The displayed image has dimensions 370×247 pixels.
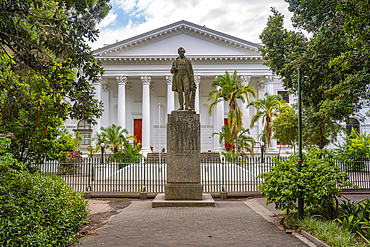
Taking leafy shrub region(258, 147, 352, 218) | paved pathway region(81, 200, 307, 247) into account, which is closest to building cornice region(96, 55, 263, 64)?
paved pathway region(81, 200, 307, 247)

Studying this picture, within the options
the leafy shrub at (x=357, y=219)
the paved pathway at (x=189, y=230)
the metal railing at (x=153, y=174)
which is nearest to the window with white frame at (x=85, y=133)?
the metal railing at (x=153, y=174)

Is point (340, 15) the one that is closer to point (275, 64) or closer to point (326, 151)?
point (275, 64)

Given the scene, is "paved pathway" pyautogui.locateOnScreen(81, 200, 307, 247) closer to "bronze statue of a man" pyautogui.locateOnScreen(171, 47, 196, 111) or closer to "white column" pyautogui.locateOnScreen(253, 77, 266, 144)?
"bronze statue of a man" pyautogui.locateOnScreen(171, 47, 196, 111)

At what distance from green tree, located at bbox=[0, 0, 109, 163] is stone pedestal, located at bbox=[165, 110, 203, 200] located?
3207mm

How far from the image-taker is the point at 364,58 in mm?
9820

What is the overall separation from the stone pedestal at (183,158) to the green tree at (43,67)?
3207mm

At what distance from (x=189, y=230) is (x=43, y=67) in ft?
14.7

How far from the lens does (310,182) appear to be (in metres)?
6.55

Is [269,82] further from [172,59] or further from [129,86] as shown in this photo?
[129,86]

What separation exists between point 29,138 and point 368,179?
14.7 m

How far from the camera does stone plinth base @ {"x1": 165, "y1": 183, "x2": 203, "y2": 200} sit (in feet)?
30.9

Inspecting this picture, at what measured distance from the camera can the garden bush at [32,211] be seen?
176 inches

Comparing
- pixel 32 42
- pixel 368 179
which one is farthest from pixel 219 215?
pixel 368 179

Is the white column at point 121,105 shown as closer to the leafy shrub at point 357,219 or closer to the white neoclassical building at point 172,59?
the white neoclassical building at point 172,59
